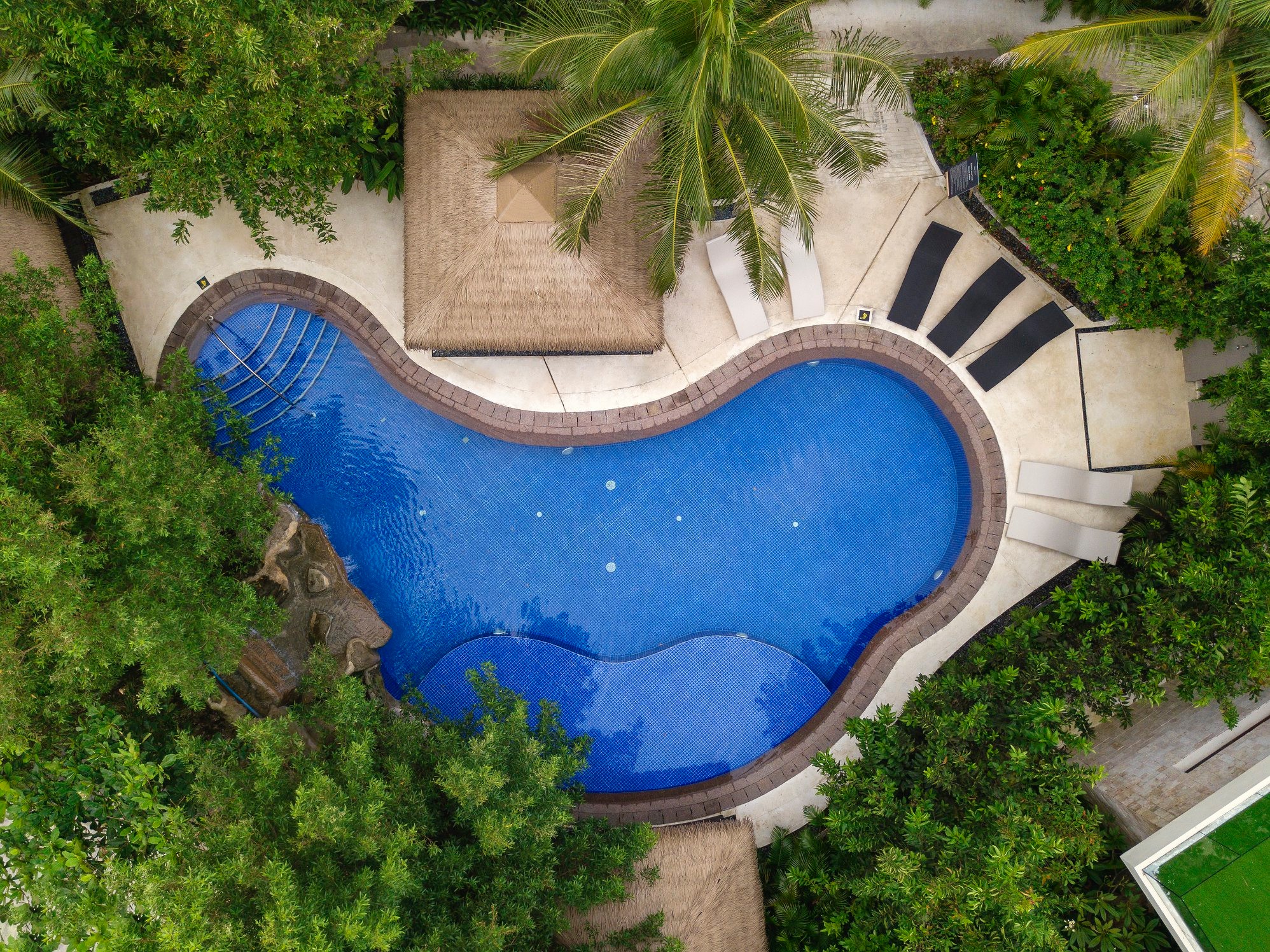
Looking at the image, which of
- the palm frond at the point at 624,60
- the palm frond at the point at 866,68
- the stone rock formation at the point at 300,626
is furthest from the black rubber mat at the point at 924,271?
the stone rock formation at the point at 300,626

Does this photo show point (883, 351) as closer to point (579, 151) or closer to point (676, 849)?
point (579, 151)

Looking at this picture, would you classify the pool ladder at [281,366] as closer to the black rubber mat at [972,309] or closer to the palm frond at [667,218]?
the palm frond at [667,218]

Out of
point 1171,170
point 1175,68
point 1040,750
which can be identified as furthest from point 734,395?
point 1175,68

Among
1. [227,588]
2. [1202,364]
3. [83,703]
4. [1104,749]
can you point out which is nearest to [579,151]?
[227,588]

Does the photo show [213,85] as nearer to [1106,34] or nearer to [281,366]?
[281,366]

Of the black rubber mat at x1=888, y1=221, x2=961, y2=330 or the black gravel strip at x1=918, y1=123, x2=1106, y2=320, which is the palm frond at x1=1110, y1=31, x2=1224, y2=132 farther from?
the black rubber mat at x1=888, y1=221, x2=961, y2=330

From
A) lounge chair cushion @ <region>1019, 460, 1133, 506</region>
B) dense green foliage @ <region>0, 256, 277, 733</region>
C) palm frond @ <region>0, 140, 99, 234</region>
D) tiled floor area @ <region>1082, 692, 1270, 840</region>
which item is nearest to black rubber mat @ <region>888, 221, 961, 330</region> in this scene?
lounge chair cushion @ <region>1019, 460, 1133, 506</region>
